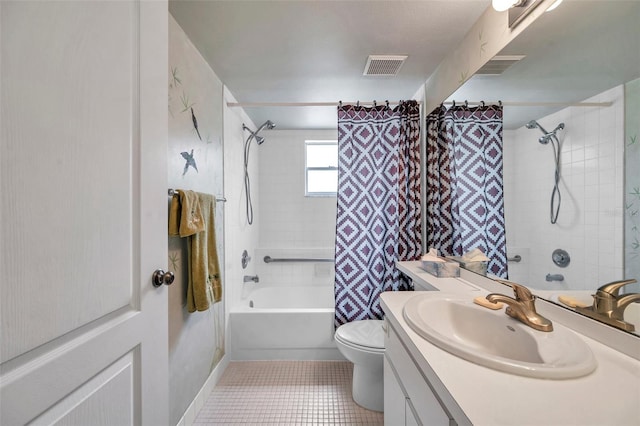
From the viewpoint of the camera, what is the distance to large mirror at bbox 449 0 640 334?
2.36ft

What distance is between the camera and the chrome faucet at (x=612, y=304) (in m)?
0.70

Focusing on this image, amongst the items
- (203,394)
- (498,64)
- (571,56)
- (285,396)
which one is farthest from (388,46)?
(203,394)

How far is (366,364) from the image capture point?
5.11ft

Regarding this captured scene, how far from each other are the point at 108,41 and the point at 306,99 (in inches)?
67.9

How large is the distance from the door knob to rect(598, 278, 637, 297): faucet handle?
4.43 feet

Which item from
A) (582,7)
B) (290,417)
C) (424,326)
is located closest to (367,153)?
(582,7)

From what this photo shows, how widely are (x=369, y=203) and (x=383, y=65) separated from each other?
3.19ft

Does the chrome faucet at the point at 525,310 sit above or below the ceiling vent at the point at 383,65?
below

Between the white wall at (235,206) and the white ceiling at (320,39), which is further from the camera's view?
the white wall at (235,206)

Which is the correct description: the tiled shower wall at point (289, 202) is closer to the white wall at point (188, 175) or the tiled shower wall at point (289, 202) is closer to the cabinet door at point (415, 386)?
the white wall at point (188, 175)

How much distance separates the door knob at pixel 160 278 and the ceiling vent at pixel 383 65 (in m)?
1.64

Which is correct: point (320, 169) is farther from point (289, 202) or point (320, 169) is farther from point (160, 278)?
point (160, 278)

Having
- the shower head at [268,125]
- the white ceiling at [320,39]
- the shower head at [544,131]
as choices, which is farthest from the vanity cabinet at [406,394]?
the shower head at [268,125]

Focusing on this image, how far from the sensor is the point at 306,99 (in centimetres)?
224
